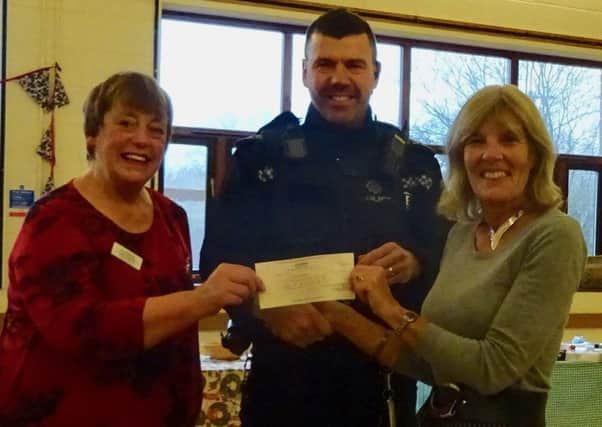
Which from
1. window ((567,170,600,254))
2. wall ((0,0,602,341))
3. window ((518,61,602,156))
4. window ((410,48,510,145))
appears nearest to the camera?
wall ((0,0,602,341))

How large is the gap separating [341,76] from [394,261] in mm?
510

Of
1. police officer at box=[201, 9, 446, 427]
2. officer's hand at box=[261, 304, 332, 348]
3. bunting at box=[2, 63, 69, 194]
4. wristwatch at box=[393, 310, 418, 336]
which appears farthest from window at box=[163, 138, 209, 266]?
wristwatch at box=[393, 310, 418, 336]

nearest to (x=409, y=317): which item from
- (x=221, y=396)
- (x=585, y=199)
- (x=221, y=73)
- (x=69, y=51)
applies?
(x=221, y=396)

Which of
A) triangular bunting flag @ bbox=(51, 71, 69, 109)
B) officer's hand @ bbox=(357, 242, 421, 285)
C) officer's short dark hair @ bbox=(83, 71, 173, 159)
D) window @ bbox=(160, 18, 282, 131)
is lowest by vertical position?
officer's hand @ bbox=(357, 242, 421, 285)

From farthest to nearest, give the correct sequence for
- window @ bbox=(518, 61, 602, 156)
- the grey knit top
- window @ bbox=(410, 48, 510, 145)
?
window @ bbox=(518, 61, 602, 156) < window @ bbox=(410, 48, 510, 145) < the grey knit top

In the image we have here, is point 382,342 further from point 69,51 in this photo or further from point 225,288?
point 69,51

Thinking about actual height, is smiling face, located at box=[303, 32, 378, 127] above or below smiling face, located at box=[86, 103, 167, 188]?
above

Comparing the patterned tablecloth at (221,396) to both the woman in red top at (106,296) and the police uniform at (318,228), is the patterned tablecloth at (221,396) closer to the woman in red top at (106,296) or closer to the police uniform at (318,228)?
the police uniform at (318,228)

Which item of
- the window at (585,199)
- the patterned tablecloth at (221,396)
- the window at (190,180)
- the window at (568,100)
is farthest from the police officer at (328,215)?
the window at (585,199)

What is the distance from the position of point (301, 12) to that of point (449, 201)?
3.20 meters

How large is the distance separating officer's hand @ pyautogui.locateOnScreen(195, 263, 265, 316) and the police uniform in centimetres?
27

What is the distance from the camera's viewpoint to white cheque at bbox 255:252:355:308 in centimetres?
156

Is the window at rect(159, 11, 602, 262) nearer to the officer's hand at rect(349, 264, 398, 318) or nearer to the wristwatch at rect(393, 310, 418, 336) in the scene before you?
the officer's hand at rect(349, 264, 398, 318)

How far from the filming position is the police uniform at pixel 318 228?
5.87 feet
